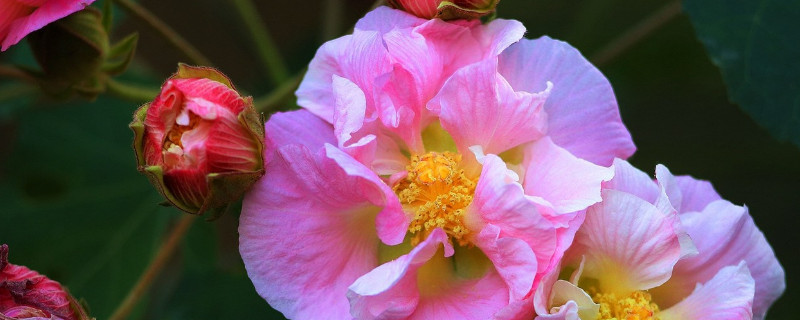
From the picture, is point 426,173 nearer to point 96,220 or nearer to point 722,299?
point 722,299

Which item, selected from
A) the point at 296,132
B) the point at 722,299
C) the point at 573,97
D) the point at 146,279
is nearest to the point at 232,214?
the point at 146,279

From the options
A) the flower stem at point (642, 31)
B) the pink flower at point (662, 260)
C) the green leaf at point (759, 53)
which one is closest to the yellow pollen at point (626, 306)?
the pink flower at point (662, 260)

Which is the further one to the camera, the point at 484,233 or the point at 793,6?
the point at 793,6

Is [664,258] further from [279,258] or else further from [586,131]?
[279,258]

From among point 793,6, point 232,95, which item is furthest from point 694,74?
point 232,95

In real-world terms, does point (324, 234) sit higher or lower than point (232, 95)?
lower

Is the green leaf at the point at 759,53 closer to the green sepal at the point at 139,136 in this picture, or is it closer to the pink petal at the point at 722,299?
the pink petal at the point at 722,299
